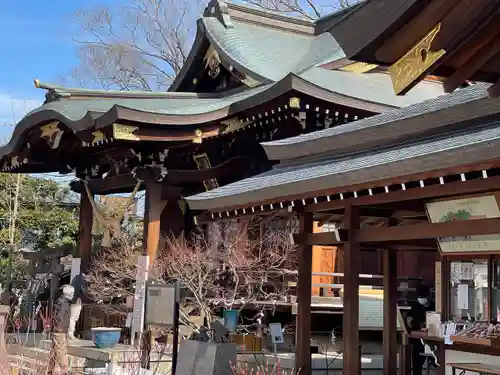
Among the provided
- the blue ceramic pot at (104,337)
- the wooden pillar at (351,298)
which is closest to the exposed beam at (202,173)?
the blue ceramic pot at (104,337)

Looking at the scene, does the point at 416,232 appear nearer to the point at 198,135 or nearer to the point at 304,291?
the point at 304,291

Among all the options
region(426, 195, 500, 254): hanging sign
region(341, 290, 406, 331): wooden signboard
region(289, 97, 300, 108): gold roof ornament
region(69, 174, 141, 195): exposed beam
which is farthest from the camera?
region(69, 174, 141, 195): exposed beam

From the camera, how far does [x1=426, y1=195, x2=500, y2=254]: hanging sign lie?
21.7 ft

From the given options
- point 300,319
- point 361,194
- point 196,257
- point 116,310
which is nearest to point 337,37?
point 361,194

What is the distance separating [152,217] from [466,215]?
804cm

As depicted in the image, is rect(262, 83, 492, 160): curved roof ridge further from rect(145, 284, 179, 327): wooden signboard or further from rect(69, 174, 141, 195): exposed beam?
rect(69, 174, 141, 195): exposed beam

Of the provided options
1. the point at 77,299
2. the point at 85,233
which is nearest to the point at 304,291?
the point at 77,299

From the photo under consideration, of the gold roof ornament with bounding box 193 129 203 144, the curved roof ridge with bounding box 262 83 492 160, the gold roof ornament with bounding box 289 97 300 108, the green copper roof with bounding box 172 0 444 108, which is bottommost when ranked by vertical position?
the curved roof ridge with bounding box 262 83 492 160

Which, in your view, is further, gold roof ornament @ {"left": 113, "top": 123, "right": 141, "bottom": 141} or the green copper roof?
the green copper roof

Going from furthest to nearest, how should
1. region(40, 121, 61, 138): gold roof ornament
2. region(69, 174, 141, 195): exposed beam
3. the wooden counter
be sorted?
region(69, 174, 141, 195): exposed beam < region(40, 121, 61, 138): gold roof ornament < the wooden counter

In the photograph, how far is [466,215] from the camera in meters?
6.88

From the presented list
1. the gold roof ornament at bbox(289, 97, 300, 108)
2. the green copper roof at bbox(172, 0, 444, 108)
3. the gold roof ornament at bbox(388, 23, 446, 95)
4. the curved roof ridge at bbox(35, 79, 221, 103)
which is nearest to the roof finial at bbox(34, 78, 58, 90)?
the curved roof ridge at bbox(35, 79, 221, 103)

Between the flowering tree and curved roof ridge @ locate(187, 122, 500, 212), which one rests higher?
curved roof ridge @ locate(187, 122, 500, 212)

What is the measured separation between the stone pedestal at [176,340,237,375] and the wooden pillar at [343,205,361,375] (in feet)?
4.80
